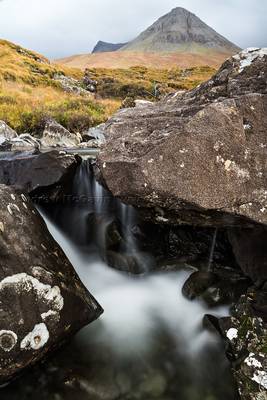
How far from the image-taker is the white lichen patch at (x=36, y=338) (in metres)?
4.27

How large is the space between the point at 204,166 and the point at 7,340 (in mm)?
3040

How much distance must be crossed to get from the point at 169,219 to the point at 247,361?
2.32 meters

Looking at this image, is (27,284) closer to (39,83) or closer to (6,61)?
(39,83)

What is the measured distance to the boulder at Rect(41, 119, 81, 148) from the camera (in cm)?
2036

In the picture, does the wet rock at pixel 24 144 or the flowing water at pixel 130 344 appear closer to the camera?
the flowing water at pixel 130 344

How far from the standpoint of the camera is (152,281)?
6.96 metres

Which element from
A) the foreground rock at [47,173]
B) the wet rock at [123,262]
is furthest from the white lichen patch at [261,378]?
the foreground rock at [47,173]

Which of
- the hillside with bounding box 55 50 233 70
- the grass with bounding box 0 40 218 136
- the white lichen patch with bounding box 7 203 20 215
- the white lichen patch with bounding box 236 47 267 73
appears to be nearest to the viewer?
the white lichen patch with bounding box 7 203 20 215

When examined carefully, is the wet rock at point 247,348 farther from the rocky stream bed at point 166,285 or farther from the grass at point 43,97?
the grass at point 43,97

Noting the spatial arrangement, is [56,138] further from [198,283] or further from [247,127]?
[247,127]

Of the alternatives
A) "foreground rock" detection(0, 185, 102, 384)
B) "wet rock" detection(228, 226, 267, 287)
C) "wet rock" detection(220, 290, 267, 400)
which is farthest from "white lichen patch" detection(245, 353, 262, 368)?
"foreground rock" detection(0, 185, 102, 384)

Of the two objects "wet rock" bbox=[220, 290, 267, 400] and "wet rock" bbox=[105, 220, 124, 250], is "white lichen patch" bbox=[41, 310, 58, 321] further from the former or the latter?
"wet rock" bbox=[105, 220, 124, 250]

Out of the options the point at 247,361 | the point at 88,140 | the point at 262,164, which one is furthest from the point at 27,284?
the point at 88,140

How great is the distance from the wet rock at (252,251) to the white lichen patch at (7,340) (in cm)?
345
